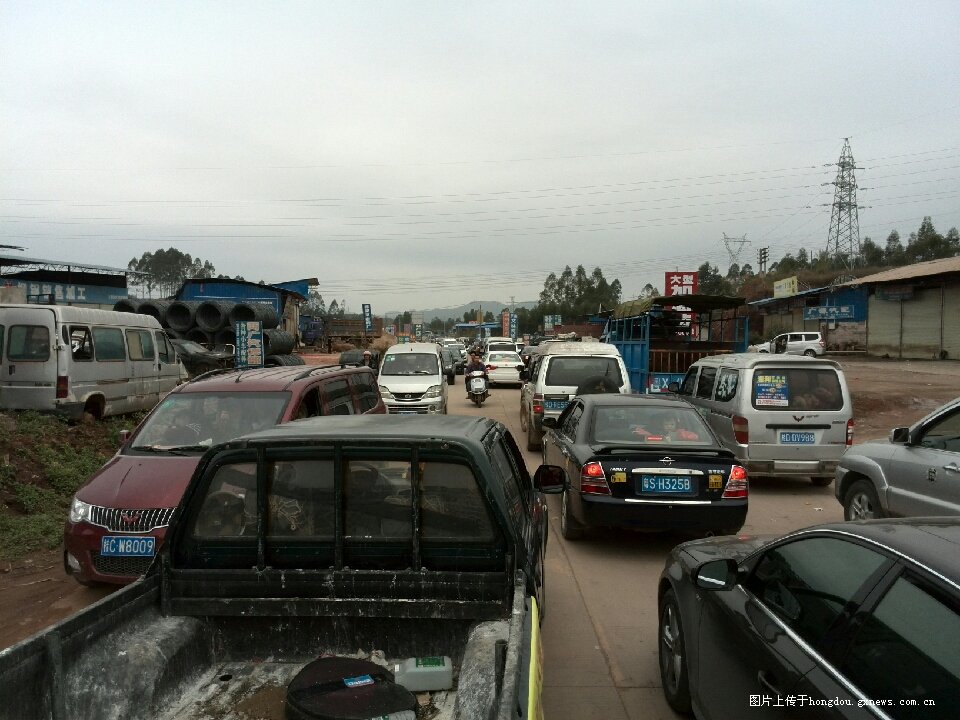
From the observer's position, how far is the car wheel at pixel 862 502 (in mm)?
6764

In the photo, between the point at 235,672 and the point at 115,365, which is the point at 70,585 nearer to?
the point at 235,672

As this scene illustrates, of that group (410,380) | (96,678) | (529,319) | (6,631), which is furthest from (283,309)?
(529,319)

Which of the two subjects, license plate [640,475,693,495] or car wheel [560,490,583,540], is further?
car wheel [560,490,583,540]

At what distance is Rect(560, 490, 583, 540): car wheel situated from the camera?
7027mm

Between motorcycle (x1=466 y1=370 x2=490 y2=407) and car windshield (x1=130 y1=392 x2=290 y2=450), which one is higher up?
car windshield (x1=130 y1=392 x2=290 y2=450)

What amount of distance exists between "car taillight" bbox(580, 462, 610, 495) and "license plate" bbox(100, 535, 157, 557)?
11.7 feet

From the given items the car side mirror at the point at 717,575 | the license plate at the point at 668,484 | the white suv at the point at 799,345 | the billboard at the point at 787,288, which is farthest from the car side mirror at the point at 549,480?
the billboard at the point at 787,288

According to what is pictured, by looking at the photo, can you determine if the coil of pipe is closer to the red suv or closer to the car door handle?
the red suv

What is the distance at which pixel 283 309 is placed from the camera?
44.0m

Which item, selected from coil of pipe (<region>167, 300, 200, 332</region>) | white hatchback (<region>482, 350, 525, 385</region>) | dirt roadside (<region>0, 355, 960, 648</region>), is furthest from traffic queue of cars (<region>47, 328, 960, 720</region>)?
coil of pipe (<region>167, 300, 200, 332</region>)

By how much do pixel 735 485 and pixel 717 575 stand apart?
3.46 metres

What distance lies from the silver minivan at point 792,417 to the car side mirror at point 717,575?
6628 millimetres

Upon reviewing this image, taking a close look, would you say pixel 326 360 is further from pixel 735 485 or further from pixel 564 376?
pixel 735 485

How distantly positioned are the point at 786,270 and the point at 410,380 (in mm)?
79763
